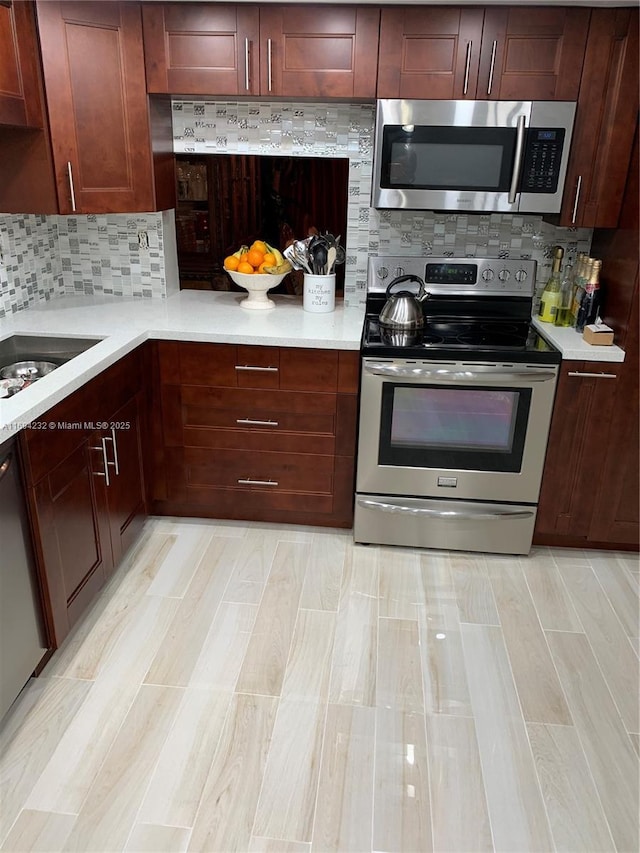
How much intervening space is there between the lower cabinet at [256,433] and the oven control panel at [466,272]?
62cm

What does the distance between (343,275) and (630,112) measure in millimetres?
1330

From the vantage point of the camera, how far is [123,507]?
248 cm

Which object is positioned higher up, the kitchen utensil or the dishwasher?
the kitchen utensil

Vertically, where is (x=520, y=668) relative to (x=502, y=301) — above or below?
below

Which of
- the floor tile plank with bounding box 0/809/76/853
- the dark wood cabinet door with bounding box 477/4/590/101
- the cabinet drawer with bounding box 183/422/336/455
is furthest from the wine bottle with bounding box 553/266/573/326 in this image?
the floor tile plank with bounding box 0/809/76/853

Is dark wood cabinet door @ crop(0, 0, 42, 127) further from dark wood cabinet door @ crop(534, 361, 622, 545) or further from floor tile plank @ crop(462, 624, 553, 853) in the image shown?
floor tile plank @ crop(462, 624, 553, 853)

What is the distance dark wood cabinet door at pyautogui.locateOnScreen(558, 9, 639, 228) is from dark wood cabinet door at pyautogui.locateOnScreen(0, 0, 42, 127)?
1.94 metres

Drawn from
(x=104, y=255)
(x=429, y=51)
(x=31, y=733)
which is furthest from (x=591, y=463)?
(x=104, y=255)

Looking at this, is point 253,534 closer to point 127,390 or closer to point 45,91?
point 127,390

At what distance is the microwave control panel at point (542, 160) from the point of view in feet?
7.90

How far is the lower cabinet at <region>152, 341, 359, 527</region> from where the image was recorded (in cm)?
256

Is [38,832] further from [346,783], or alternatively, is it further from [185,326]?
[185,326]

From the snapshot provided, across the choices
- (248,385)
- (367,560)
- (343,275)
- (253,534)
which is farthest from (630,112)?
(253,534)

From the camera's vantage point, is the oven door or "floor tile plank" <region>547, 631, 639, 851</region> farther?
the oven door
